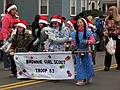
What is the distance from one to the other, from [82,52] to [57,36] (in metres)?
0.99

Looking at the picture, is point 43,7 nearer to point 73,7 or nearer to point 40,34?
point 73,7

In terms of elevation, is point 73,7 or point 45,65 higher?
point 73,7

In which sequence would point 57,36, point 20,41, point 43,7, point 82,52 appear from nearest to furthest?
1. point 82,52
2. point 57,36
3. point 20,41
4. point 43,7

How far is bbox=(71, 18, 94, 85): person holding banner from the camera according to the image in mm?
10742

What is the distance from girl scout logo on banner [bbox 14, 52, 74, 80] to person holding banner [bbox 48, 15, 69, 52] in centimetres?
35

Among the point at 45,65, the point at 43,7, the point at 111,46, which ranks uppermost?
the point at 43,7

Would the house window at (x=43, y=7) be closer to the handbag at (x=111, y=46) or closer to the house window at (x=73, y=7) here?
the house window at (x=73, y=7)

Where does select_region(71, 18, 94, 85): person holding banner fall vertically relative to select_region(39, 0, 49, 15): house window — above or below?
below

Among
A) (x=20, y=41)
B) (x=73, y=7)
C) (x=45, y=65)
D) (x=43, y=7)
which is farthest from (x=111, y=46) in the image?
(x=73, y=7)

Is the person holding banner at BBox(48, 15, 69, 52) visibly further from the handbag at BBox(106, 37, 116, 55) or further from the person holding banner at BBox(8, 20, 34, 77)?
the handbag at BBox(106, 37, 116, 55)

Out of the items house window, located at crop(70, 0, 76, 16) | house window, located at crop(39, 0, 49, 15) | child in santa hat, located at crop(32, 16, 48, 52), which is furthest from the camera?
house window, located at crop(70, 0, 76, 16)

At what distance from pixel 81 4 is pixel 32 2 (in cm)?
470

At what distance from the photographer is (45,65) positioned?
1138 cm

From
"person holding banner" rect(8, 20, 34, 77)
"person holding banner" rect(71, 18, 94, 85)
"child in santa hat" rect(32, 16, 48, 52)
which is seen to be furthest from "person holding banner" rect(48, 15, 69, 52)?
"child in santa hat" rect(32, 16, 48, 52)
